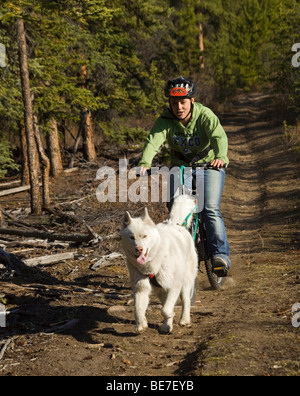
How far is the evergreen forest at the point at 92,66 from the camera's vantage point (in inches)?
547

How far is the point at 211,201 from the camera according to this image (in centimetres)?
628

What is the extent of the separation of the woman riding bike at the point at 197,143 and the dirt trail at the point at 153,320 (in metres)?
0.90

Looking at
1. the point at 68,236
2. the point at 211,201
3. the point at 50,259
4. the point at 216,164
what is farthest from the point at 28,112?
the point at 216,164

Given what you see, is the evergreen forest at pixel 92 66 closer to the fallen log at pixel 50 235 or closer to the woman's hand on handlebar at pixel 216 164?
the fallen log at pixel 50 235

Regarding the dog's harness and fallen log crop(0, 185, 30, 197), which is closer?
the dog's harness

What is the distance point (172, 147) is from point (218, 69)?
125 ft

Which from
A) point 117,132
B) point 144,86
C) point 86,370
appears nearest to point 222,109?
point 144,86

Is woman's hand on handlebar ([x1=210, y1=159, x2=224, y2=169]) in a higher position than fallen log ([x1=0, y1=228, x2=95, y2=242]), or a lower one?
higher

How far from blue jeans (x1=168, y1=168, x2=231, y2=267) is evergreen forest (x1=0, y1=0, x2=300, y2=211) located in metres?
7.48

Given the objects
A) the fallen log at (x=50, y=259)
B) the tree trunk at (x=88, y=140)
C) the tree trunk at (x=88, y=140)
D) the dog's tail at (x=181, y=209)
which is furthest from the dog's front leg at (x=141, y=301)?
the tree trunk at (x=88, y=140)

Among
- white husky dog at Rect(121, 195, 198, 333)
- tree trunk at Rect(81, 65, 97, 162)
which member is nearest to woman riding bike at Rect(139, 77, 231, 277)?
white husky dog at Rect(121, 195, 198, 333)

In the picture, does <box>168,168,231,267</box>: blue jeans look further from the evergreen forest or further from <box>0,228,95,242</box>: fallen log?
the evergreen forest

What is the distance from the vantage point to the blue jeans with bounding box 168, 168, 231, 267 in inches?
243

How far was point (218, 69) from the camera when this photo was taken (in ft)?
140
